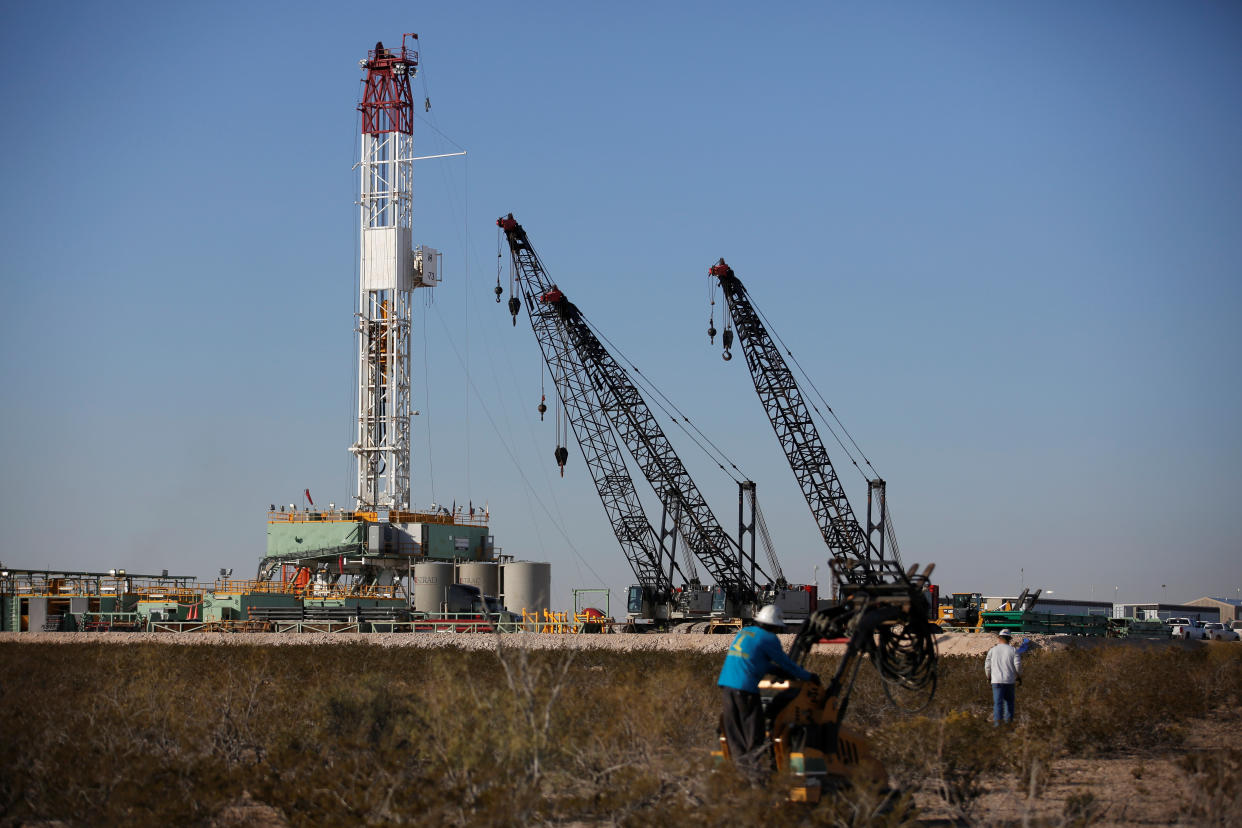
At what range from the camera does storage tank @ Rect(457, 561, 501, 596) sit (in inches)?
2183

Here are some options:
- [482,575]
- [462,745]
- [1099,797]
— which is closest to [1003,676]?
[1099,797]

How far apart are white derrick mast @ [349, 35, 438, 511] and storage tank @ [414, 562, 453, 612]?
778 centimetres

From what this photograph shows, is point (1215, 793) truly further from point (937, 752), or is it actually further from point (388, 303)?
point (388, 303)

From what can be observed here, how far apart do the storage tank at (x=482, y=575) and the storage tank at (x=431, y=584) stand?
1.45 metres

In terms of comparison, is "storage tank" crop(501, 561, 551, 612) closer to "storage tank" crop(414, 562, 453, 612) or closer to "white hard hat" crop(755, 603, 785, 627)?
"storage tank" crop(414, 562, 453, 612)

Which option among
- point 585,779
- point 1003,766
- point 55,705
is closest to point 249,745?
point 55,705

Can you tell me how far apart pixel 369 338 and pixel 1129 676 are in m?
45.5

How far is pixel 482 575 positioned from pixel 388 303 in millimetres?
15283

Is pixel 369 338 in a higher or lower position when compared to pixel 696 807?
higher

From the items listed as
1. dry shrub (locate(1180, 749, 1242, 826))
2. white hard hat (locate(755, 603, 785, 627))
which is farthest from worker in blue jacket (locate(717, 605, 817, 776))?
dry shrub (locate(1180, 749, 1242, 826))

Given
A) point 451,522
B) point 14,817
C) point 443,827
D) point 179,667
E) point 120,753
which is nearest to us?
point 443,827

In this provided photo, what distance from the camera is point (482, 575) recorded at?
55688 mm

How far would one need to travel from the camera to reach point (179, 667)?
22406 millimetres

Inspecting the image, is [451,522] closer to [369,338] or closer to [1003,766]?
[369,338]
